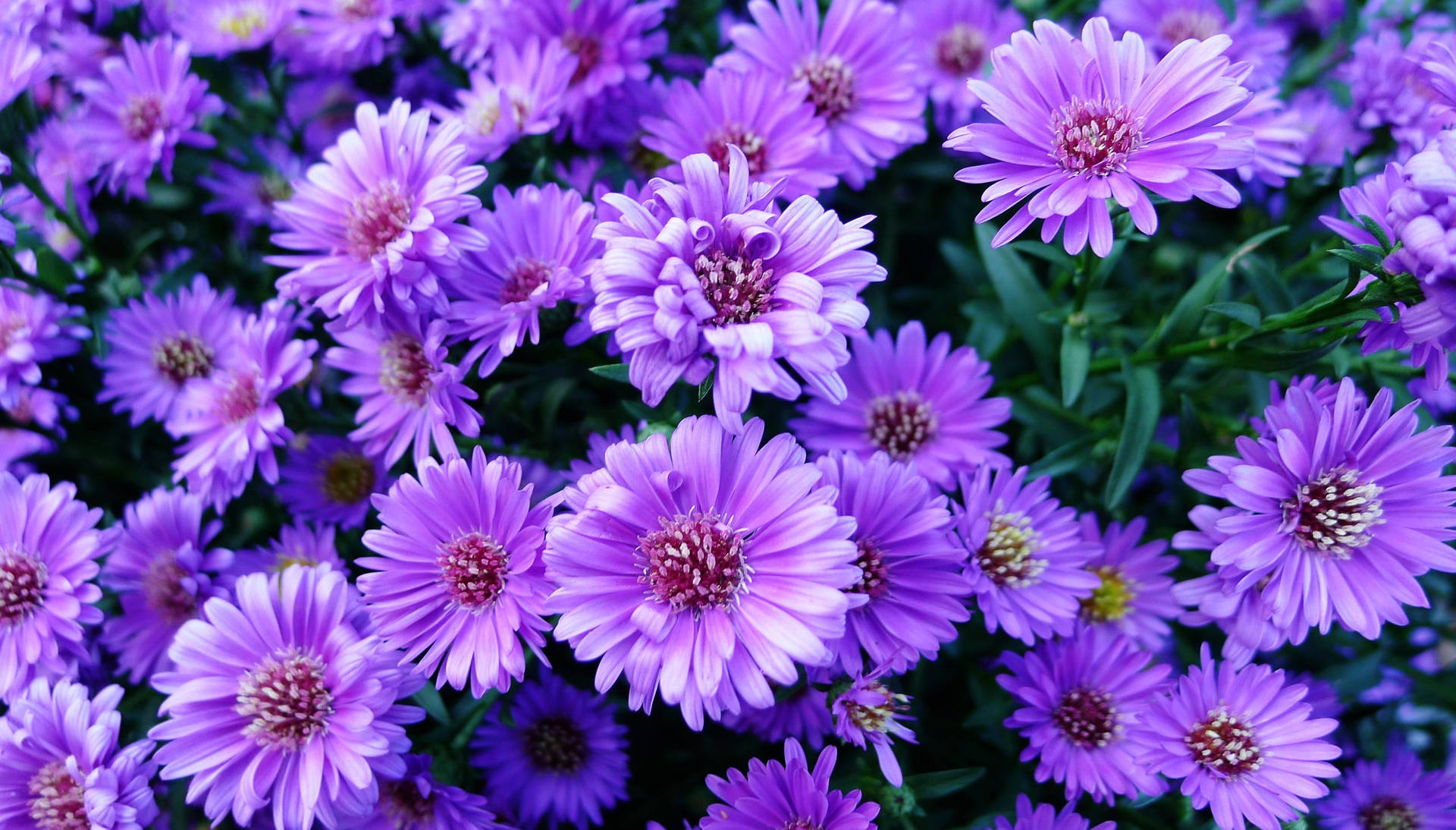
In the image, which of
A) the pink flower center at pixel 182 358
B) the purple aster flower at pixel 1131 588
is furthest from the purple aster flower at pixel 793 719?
the pink flower center at pixel 182 358

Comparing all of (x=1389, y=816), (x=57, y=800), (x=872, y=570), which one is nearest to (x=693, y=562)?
(x=872, y=570)

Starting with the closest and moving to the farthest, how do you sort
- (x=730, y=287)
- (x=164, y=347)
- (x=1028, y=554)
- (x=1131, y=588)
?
1. (x=730, y=287)
2. (x=1028, y=554)
3. (x=1131, y=588)
4. (x=164, y=347)

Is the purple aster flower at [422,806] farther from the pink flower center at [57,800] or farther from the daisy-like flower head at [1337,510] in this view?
the daisy-like flower head at [1337,510]

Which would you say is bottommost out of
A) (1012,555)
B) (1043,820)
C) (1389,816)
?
(1043,820)

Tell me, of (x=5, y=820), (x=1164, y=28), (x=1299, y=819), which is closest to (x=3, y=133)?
(x=5, y=820)

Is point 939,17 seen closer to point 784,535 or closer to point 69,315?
point 784,535

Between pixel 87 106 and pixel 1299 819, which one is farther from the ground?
pixel 87 106

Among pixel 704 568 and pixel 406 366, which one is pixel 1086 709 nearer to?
pixel 704 568
